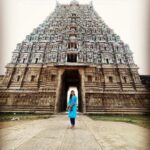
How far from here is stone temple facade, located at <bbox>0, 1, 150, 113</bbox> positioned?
798 inches

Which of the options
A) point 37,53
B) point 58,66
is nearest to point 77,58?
point 58,66

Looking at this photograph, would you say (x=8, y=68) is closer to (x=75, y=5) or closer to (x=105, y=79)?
(x=105, y=79)

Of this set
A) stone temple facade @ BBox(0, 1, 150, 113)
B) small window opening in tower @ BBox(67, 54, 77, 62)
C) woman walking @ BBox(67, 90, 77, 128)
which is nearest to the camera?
woman walking @ BBox(67, 90, 77, 128)

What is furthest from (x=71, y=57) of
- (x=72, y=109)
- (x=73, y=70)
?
(x=72, y=109)

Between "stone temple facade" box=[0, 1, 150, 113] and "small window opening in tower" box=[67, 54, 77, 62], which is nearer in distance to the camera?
"stone temple facade" box=[0, 1, 150, 113]

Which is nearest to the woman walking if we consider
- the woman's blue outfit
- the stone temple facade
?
the woman's blue outfit

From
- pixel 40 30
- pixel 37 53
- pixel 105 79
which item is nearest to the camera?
pixel 105 79

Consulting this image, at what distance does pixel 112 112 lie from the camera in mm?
19531

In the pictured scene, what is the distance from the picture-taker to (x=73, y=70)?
875 inches

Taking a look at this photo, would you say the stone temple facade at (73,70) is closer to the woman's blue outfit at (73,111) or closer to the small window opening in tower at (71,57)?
the small window opening in tower at (71,57)

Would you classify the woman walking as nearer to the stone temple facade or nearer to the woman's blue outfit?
the woman's blue outfit

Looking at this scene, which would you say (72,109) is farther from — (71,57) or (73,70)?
(71,57)

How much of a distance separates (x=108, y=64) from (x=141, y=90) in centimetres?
430

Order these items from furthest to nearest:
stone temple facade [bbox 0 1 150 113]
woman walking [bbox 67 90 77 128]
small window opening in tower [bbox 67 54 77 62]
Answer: small window opening in tower [bbox 67 54 77 62]
stone temple facade [bbox 0 1 150 113]
woman walking [bbox 67 90 77 128]
